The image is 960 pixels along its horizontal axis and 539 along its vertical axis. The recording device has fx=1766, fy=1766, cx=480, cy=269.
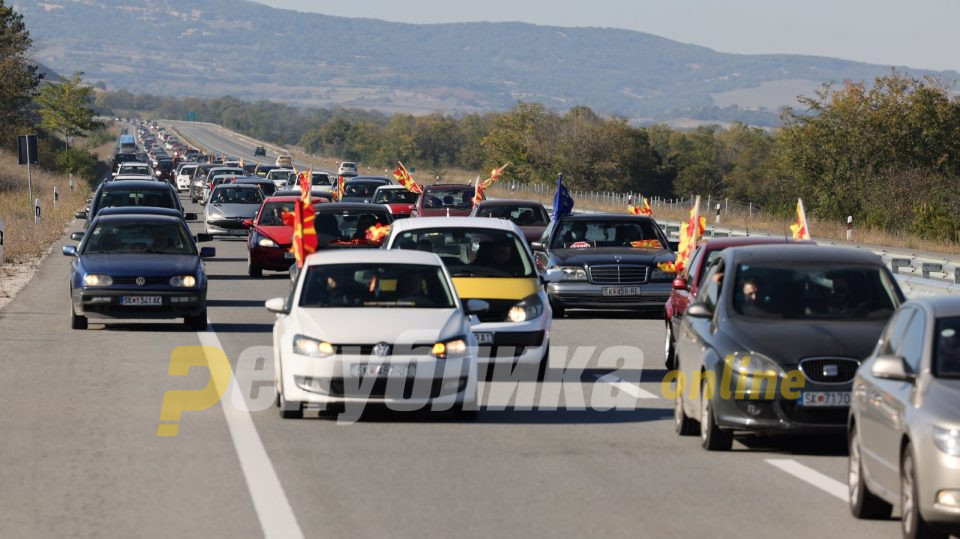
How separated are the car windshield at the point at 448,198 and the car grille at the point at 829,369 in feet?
94.2

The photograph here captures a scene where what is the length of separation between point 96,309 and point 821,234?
1613 inches

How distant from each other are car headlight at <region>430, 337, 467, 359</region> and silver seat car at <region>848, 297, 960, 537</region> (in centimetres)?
428

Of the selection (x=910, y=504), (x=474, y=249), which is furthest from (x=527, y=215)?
(x=910, y=504)

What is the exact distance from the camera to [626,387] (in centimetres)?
1648

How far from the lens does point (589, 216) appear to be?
2566cm

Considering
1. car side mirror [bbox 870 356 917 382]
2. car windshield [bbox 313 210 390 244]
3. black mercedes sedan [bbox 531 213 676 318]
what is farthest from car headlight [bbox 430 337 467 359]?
car windshield [bbox 313 210 390 244]

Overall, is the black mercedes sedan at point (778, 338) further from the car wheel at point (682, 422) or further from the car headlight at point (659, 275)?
the car headlight at point (659, 275)

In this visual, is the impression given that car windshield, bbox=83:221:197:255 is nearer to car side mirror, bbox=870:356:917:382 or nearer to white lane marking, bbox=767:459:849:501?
white lane marking, bbox=767:459:849:501

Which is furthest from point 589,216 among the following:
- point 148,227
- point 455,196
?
point 455,196

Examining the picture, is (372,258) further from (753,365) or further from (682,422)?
(753,365)

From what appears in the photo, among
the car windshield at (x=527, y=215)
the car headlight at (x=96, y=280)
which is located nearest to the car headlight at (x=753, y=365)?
the car headlight at (x=96, y=280)

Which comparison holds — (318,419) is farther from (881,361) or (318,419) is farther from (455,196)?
(455,196)

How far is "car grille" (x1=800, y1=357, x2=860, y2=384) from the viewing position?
11656mm

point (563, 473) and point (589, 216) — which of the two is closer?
point (563, 473)
